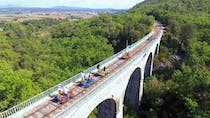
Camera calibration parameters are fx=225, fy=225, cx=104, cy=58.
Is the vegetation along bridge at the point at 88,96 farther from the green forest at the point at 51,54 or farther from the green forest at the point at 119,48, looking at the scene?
the green forest at the point at 51,54

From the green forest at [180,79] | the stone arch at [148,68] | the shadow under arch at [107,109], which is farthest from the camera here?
the stone arch at [148,68]

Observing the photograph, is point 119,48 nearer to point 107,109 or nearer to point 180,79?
point 180,79

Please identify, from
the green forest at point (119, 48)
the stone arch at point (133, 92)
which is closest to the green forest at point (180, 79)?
the green forest at point (119, 48)

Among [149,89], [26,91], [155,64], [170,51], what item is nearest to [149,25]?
[170,51]

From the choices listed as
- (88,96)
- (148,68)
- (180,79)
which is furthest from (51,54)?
(88,96)

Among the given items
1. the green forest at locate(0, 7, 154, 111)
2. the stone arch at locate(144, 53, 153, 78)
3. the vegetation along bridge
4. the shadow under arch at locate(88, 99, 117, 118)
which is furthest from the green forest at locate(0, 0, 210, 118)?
the shadow under arch at locate(88, 99, 117, 118)

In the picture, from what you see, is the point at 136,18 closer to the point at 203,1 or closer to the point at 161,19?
the point at 161,19

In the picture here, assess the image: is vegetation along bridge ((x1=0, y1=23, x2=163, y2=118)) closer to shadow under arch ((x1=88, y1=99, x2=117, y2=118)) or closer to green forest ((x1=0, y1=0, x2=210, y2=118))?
shadow under arch ((x1=88, y1=99, x2=117, y2=118))
